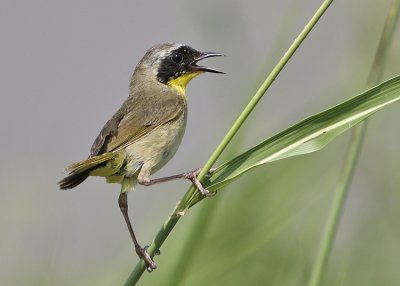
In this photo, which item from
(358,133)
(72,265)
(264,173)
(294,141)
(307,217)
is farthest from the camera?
(72,265)

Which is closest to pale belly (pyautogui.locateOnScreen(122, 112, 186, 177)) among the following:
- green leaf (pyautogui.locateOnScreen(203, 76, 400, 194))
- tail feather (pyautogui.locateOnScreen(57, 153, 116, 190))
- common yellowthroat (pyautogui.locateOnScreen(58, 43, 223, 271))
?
common yellowthroat (pyautogui.locateOnScreen(58, 43, 223, 271))

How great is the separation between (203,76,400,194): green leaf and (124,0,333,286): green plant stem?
10 cm

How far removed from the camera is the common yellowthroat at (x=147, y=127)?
3059 mm

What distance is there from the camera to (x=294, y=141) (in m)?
2.05

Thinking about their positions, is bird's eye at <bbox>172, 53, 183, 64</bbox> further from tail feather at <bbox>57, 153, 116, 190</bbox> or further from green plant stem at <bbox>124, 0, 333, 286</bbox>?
green plant stem at <bbox>124, 0, 333, 286</bbox>

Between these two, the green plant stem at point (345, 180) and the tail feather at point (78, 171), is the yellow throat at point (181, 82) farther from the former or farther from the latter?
the green plant stem at point (345, 180)

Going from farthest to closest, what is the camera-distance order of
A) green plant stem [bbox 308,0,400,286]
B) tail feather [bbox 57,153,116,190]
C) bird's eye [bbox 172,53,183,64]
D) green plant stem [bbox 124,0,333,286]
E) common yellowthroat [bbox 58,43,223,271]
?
bird's eye [bbox 172,53,183,64] < common yellowthroat [bbox 58,43,223,271] < tail feather [bbox 57,153,116,190] < green plant stem [bbox 308,0,400,286] < green plant stem [bbox 124,0,333,286]

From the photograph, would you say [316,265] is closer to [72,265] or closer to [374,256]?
[374,256]

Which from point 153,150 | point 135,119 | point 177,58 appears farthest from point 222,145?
point 177,58

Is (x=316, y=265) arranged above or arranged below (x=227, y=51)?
below

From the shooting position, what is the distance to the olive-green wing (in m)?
3.13

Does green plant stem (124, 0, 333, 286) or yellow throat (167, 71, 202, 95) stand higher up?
green plant stem (124, 0, 333, 286)

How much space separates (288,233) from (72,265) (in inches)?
44.1

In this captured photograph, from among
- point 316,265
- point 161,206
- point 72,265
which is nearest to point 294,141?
point 316,265
